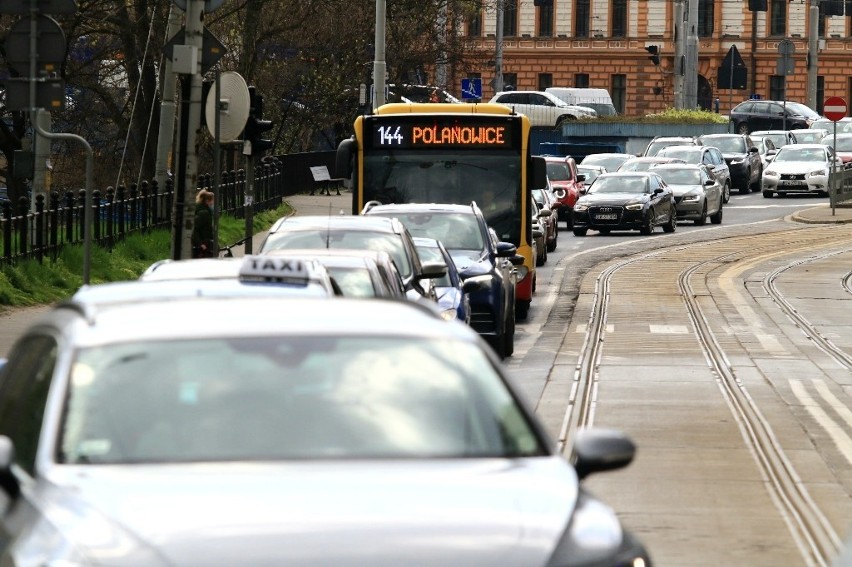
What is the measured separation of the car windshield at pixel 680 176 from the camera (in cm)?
4262

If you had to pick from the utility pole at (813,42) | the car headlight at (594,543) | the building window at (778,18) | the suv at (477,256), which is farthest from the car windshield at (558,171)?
the building window at (778,18)

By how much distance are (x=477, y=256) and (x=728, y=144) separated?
36504mm

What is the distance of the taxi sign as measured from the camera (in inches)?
276

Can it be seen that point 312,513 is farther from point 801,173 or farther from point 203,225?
point 801,173

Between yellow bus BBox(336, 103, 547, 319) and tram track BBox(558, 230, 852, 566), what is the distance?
1.68 m

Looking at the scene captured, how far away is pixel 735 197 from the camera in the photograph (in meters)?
53.2

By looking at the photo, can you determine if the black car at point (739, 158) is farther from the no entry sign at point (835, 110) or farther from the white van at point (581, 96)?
the white van at point (581, 96)

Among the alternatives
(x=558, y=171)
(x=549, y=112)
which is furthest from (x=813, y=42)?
(x=558, y=171)

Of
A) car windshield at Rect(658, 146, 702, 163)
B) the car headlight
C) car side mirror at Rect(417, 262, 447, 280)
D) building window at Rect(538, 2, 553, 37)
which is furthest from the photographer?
building window at Rect(538, 2, 553, 37)

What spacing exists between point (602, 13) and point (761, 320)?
79.8 m

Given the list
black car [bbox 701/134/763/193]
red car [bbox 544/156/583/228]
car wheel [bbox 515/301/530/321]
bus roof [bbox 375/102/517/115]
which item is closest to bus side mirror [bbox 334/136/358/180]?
bus roof [bbox 375/102/517/115]

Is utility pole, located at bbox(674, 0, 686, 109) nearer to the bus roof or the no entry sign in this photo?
the no entry sign

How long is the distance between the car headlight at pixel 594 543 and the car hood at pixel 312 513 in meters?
0.03

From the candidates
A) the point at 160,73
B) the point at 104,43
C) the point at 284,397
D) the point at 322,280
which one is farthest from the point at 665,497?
the point at 104,43
